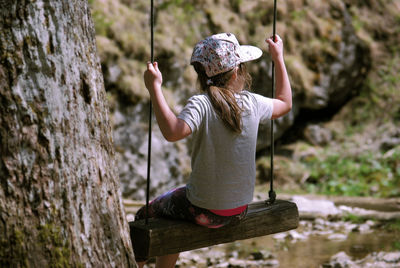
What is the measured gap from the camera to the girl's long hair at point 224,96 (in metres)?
2.37

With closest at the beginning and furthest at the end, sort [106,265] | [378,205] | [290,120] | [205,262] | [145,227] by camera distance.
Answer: [106,265] → [145,227] → [205,262] → [378,205] → [290,120]

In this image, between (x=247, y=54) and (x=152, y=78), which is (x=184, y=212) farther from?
(x=247, y=54)

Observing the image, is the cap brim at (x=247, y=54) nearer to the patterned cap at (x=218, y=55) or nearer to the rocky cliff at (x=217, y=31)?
the patterned cap at (x=218, y=55)

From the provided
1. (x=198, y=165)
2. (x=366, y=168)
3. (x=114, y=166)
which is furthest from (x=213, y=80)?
(x=366, y=168)

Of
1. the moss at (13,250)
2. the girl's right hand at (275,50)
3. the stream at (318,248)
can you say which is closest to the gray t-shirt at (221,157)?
A: the girl's right hand at (275,50)

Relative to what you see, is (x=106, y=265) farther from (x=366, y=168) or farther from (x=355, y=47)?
(x=355, y=47)

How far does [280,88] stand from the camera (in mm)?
2707

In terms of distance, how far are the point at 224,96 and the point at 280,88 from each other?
0.42 metres

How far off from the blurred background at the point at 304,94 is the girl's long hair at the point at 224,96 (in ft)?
8.37

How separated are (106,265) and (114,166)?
379mm

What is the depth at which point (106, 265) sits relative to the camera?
79.1 inches

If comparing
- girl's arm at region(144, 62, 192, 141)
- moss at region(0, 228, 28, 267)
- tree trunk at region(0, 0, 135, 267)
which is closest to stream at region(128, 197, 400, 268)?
girl's arm at region(144, 62, 192, 141)

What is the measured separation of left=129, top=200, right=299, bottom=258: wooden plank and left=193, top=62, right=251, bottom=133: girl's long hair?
1.64ft

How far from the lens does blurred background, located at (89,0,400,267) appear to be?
6.48 meters
